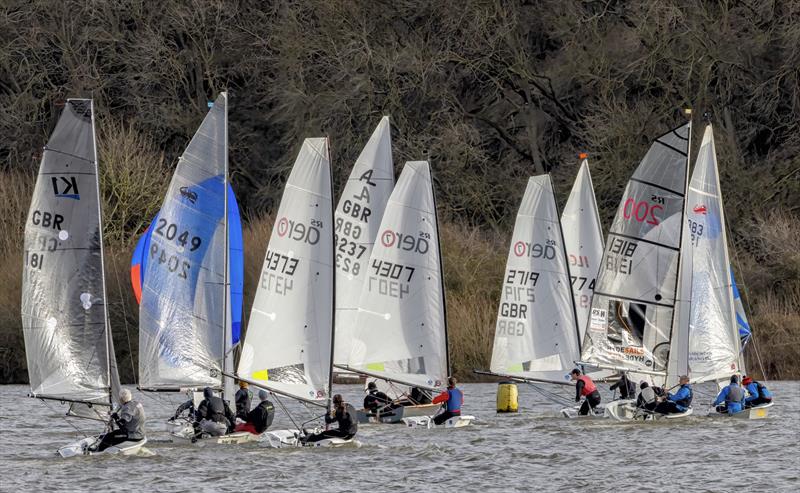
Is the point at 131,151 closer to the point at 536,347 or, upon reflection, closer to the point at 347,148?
the point at 347,148

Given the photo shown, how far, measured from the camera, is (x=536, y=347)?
33.0 m

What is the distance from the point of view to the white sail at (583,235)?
119 ft

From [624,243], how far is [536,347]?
11.0ft

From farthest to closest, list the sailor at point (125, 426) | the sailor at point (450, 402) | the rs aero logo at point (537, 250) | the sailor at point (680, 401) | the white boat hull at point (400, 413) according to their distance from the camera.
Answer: the rs aero logo at point (537, 250), the white boat hull at point (400, 413), the sailor at point (680, 401), the sailor at point (450, 402), the sailor at point (125, 426)

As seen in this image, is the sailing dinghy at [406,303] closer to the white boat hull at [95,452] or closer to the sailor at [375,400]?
the sailor at [375,400]

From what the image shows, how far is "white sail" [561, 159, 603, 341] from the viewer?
3612 cm

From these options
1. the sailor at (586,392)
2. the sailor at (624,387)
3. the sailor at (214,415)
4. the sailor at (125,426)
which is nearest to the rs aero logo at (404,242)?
the sailor at (586,392)

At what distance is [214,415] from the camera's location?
83.9ft

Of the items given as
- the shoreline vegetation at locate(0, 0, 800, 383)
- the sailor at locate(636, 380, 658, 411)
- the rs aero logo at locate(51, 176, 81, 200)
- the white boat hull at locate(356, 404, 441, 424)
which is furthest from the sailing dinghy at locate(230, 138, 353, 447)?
the shoreline vegetation at locate(0, 0, 800, 383)

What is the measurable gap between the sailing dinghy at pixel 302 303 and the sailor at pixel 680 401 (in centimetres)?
684

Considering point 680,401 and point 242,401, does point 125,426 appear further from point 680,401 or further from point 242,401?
point 680,401

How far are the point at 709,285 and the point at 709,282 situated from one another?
56 mm

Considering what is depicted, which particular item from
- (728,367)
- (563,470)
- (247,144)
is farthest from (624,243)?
(247,144)

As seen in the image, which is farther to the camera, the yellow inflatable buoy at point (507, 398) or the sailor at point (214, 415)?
the yellow inflatable buoy at point (507, 398)
